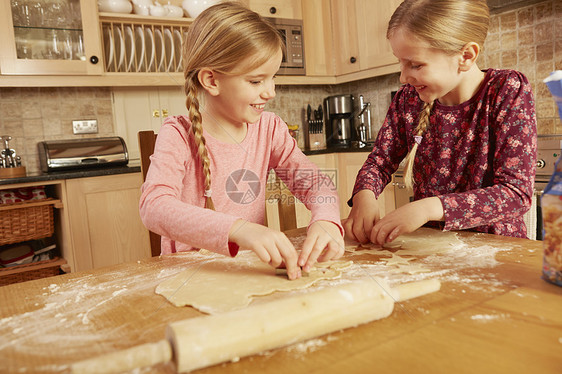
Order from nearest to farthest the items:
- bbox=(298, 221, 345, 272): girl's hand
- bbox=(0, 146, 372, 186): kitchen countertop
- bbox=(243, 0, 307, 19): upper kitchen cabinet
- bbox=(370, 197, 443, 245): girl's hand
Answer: bbox=(298, 221, 345, 272): girl's hand
bbox=(370, 197, 443, 245): girl's hand
bbox=(0, 146, 372, 186): kitchen countertop
bbox=(243, 0, 307, 19): upper kitchen cabinet

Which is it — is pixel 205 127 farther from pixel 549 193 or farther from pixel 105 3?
pixel 105 3

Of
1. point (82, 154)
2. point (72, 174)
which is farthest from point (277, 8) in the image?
point (72, 174)

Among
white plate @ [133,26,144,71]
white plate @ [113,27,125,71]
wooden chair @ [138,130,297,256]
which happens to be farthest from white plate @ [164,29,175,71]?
wooden chair @ [138,130,297,256]

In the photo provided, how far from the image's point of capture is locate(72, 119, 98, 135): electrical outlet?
8.92ft

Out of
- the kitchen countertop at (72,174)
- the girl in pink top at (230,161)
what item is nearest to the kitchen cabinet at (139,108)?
the kitchen countertop at (72,174)

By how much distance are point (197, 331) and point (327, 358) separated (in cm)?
13

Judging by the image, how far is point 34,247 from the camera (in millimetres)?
2449

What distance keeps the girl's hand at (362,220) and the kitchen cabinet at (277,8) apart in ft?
7.42

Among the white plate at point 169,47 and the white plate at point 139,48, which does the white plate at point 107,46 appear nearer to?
the white plate at point 139,48

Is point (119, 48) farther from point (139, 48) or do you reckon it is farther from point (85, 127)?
point (85, 127)

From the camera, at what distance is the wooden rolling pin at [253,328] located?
0.41 m

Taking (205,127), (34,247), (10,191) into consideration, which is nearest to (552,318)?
(205,127)

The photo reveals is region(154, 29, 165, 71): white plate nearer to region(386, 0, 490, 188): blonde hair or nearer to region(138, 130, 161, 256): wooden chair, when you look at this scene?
region(138, 130, 161, 256): wooden chair

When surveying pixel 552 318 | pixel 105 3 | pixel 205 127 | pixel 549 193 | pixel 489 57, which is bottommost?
pixel 552 318
